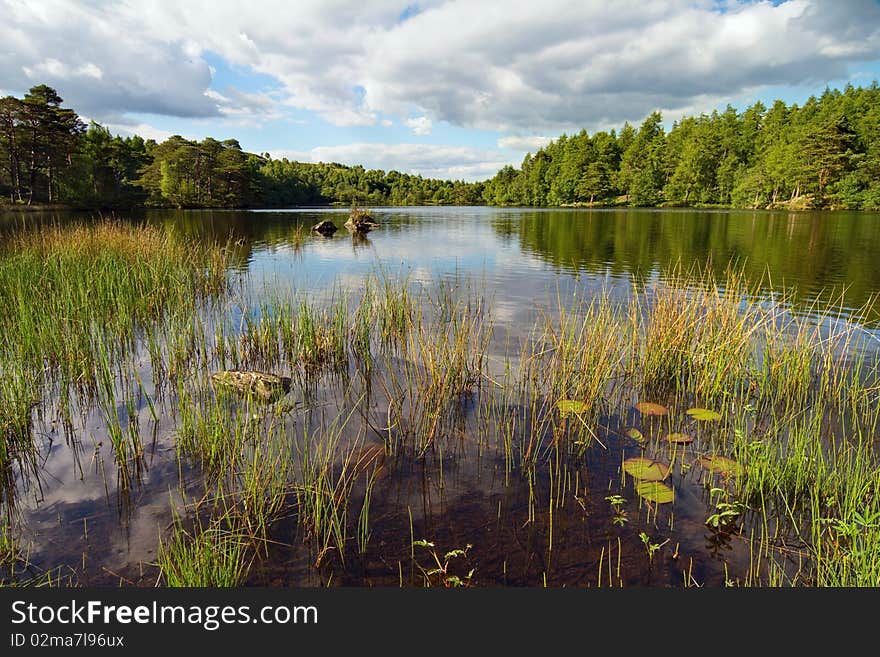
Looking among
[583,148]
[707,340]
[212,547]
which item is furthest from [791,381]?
[583,148]

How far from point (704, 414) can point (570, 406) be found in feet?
5.50

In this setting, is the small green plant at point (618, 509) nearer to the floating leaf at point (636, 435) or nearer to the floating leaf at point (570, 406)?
the floating leaf at point (636, 435)

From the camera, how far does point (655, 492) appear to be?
419 centimetres

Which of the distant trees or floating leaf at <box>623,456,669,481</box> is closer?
floating leaf at <box>623,456,669,481</box>

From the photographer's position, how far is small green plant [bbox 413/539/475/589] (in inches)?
126

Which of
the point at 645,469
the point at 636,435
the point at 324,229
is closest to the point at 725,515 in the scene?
the point at 645,469

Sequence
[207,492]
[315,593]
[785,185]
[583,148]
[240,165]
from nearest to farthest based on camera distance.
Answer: [315,593] < [207,492] < [785,185] < [240,165] < [583,148]

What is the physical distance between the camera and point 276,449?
15.6ft

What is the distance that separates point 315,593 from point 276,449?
207cm

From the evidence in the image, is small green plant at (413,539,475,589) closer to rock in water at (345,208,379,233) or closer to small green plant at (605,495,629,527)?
small green plant at (605,495,629,527)

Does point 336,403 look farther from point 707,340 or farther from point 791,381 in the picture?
point 791,381

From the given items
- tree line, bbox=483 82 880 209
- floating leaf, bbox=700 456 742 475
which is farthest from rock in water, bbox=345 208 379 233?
tree line, bbox=483 82 880 209

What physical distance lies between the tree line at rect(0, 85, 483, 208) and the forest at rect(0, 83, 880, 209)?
134mm

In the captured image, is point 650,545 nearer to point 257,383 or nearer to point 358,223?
point 257,383
